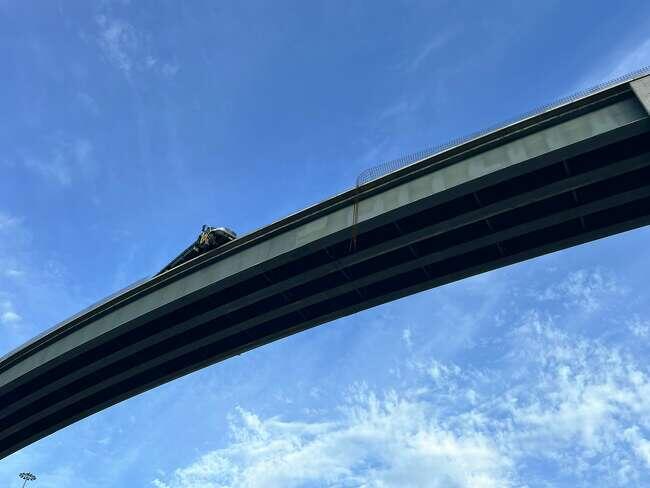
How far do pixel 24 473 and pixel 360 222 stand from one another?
77726 mm

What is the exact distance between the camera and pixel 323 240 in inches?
880

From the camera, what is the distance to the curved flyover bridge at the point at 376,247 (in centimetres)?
1923

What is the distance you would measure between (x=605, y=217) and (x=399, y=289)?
8.66 meters

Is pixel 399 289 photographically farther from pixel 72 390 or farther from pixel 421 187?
pixel 72 390

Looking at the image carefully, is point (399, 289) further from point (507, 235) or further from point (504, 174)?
point (504, 174)

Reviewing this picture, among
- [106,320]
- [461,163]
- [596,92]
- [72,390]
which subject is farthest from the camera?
[72,390]

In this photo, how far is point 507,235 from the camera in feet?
73.4

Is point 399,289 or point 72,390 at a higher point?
point 72,390

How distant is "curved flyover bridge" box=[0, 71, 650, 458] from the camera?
19.2 metres

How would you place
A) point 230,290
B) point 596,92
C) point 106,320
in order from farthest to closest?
point 106,320 < point 230,290 < point 596,92

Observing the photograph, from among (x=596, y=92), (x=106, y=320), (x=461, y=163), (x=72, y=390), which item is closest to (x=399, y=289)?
(x=461, y=163)

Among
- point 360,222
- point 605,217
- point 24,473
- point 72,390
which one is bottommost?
point 605,217

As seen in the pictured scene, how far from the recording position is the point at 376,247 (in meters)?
22.9

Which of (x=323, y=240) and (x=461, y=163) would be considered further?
(x=323, y=240)
